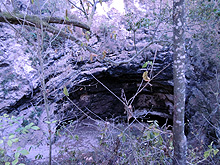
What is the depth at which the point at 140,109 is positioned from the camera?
6.85 m

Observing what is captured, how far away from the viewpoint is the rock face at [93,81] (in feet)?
12.2

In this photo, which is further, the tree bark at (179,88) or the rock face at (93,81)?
the rock face at (93,81)

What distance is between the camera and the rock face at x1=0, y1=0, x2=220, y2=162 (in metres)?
3.71

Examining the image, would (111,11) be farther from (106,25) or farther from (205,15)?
(205,15)

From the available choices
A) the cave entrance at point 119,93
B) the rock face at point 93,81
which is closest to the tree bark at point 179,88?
the rock face at point 93,81

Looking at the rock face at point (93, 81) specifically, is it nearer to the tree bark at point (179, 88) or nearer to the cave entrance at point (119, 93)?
the cave entrance at point (119, 93)

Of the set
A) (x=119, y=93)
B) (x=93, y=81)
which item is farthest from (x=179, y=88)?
(x=119, y=93)

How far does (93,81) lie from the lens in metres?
5.39

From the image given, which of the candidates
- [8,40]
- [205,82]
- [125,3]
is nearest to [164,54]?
[205,82]

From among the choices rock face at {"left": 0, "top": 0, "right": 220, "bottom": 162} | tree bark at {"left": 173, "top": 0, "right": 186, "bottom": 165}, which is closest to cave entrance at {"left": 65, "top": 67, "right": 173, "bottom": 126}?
rock face at {"left": 0, "top": 0, "right": 220, "bottom": 162}

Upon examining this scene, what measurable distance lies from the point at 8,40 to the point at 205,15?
17.0 feet

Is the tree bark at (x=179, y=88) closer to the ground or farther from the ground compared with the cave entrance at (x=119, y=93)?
farther from the ground

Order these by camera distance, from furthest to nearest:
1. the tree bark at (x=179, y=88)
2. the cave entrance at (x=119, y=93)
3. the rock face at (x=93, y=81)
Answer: the cave entrance at (x=119, y=93) → the rock face at (x=93, y=81) → the tree bark at (x=179, y=88)

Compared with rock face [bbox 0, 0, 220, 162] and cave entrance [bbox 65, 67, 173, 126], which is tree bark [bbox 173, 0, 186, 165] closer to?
rock face [bbox 0, 0, 220, 162]
